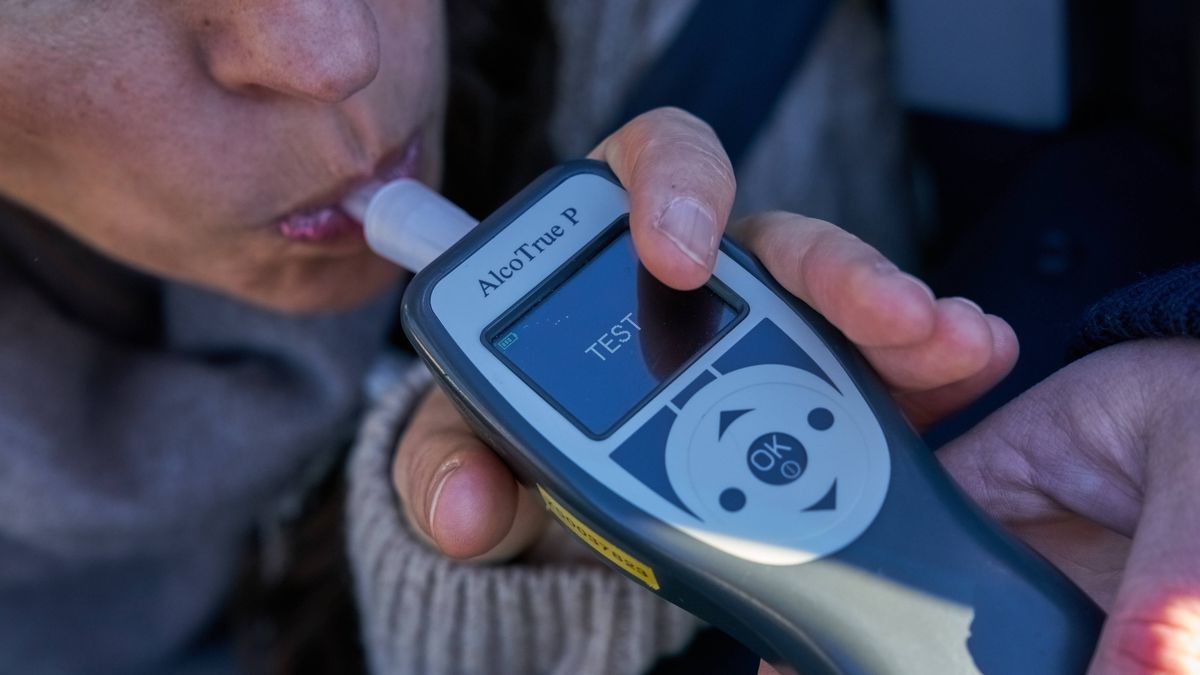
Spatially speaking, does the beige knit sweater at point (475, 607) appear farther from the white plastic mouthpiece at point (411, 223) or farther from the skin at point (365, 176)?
the white plastic mouthpiece at point (411, 223)

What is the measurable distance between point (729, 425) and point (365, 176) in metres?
0.25

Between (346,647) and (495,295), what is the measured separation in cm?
53

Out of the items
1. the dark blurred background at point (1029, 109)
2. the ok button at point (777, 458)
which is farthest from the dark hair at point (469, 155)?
the ok button at point (777, 458)

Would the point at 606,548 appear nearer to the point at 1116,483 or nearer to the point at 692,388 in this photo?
the point at 692,388

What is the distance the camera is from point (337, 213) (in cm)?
64

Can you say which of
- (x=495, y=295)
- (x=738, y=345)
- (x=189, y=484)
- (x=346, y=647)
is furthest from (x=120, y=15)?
(x=346, y=647)

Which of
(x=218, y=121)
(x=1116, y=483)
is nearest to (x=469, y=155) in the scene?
(x=218, y=121)

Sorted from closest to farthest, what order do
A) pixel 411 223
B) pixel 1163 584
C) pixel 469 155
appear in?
pixel 1163 584, pixel 411 223, pixel 469 155

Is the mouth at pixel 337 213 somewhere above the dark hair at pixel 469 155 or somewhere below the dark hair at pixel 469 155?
above

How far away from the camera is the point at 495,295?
20.2 inches

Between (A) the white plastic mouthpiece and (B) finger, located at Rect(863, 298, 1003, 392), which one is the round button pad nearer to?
(B) finger, located at Rect(863, 298, 1003, 392)

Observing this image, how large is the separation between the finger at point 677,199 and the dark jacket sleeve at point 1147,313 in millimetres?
176

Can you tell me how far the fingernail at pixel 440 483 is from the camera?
1.69 ft

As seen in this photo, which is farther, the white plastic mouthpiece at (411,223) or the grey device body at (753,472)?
the white plastic mouthpiece at (411,223)
